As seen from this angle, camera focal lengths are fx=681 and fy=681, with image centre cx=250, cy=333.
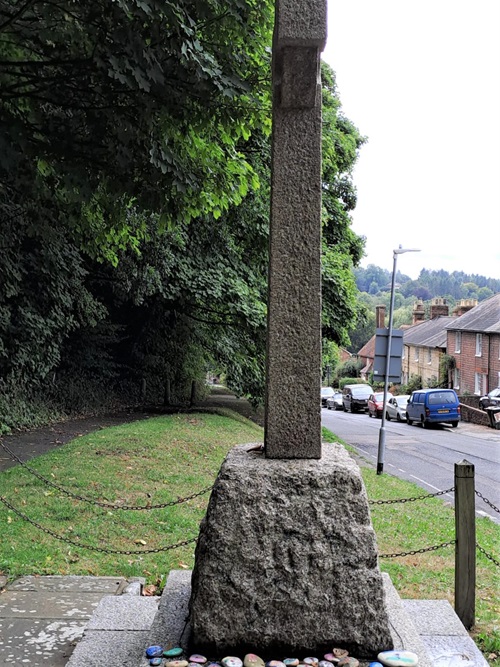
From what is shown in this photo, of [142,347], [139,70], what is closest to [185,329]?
[142,347]

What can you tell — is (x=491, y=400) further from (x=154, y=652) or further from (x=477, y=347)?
(x=154, y=652)

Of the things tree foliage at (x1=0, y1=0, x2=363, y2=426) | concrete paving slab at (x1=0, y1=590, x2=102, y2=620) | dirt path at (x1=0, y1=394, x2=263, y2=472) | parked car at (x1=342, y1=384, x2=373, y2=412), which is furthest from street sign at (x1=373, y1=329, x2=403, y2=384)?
parked car at (x1=342, y1=384, x2=373, y2=412)

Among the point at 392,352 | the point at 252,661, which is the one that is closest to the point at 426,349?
the point at 392,352

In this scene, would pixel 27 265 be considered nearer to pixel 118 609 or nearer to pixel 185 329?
pixel 185 329

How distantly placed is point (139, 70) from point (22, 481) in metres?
5.59

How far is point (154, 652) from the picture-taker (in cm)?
313

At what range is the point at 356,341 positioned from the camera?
213ft

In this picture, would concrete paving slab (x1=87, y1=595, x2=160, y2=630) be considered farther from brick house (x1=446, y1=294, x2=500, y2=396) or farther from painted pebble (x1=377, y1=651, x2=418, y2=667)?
brick house (x1=446, y1=294, x2=500, y2=396)

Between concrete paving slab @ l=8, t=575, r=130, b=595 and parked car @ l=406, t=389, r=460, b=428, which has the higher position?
parked car @ l=406, t=389, r=460, b=428

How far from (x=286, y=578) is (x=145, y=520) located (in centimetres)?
498

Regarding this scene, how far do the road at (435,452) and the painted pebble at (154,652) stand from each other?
29.8 ft

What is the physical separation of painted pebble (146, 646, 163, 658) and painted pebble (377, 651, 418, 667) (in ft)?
3.29

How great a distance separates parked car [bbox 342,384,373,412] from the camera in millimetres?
42031

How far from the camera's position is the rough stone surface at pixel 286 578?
10.4 feet
